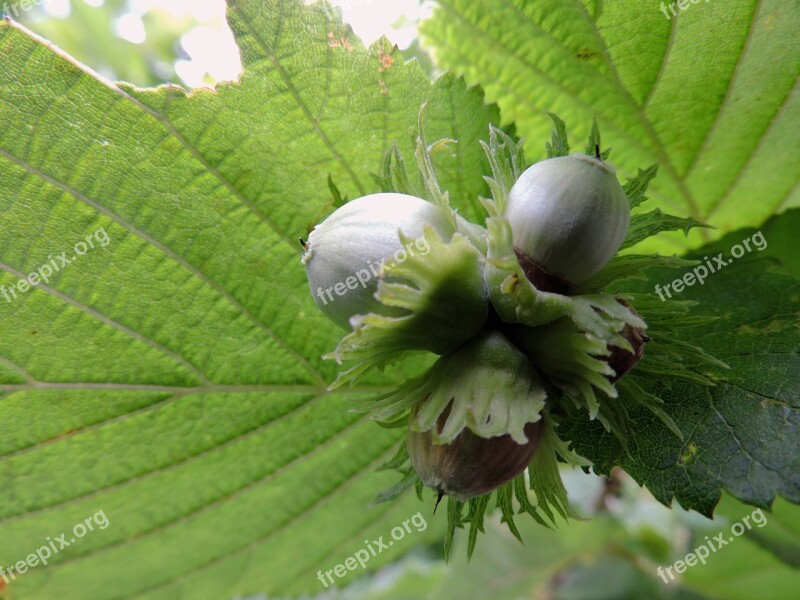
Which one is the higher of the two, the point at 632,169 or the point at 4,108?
the point at 4,108

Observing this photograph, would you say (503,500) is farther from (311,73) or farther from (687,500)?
(311,73)

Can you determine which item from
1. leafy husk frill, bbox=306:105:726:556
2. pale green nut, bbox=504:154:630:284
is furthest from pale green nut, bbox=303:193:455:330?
pale green nut, bbox=504:154:630:284

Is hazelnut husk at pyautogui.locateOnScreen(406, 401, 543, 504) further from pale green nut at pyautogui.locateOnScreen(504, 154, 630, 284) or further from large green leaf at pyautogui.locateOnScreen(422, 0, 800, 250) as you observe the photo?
large green leaf at pyautogui.locateOnScreen(422, 0, 800, 250)

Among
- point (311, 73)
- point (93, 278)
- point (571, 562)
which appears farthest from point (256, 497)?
point (571, 562)

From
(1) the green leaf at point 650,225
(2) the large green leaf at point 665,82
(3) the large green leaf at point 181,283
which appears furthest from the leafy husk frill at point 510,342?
(2) the large green leaf at point 665,82

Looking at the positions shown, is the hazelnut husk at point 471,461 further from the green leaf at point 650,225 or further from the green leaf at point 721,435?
the green leaf at point 650,225

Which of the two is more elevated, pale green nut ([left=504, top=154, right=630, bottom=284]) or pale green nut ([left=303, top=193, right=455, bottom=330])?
pale green nut ([left=303, top=193, right=455, bottom=330])

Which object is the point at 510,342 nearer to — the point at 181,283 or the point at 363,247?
the point at 363,247
